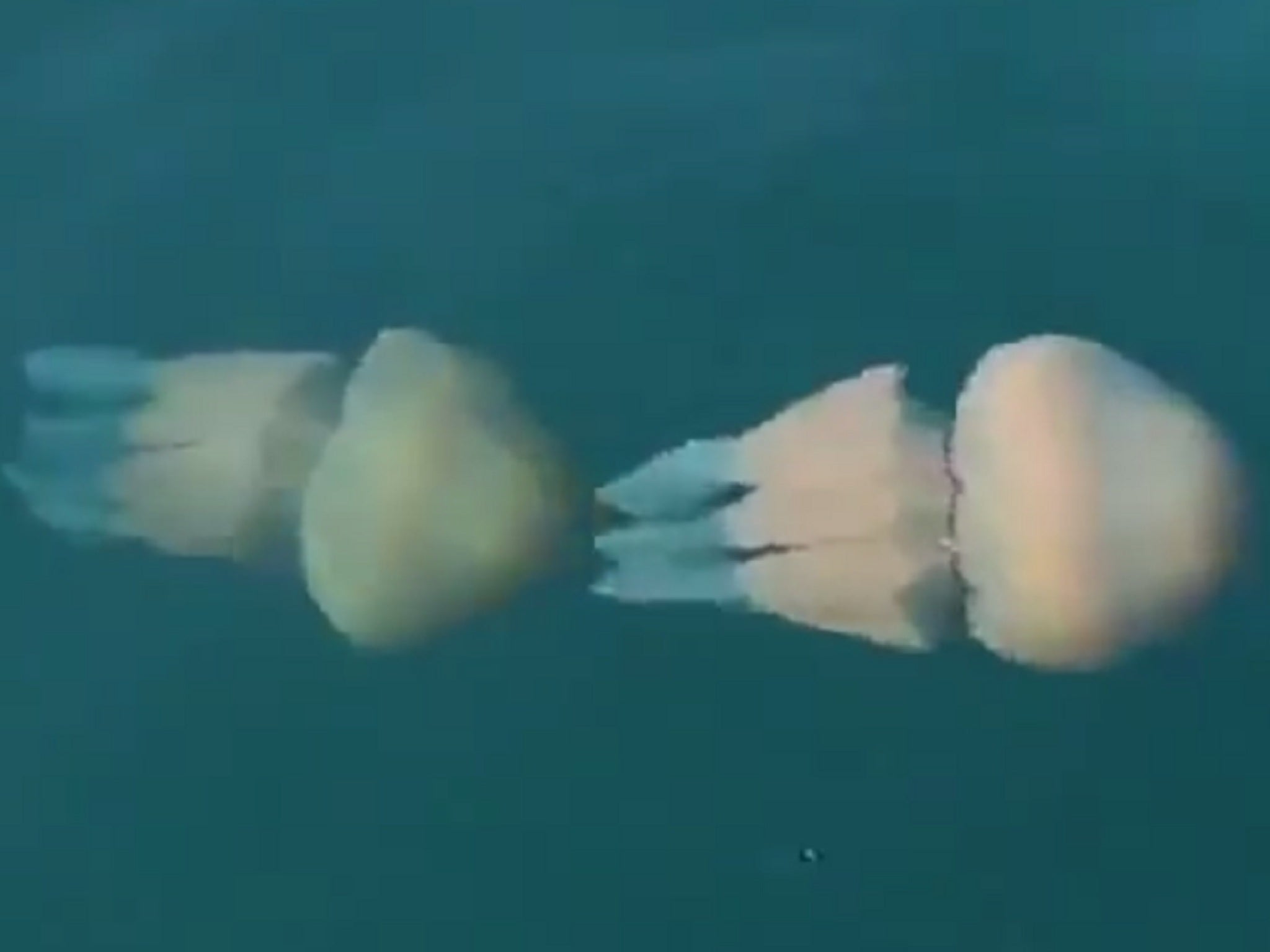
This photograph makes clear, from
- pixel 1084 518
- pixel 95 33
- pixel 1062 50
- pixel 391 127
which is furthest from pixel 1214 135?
pixel 95 33

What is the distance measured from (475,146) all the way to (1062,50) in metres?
1.27

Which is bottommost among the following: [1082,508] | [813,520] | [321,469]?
[1082,508]

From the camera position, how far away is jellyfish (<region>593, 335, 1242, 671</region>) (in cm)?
591

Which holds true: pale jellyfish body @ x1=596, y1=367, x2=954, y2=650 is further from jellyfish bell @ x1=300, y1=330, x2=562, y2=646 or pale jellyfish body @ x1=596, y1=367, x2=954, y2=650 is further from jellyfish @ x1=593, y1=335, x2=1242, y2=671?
jellyfish bell @ x1=300, y1=330, x2=562, y2=646

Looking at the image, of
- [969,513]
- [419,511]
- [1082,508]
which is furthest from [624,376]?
[1082,508]

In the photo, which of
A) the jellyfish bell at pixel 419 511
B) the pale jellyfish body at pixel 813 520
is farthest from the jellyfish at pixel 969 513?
the jellyfish bell at pixel 419 511

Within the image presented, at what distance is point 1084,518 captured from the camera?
5.89 m

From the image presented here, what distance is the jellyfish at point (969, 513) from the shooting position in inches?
233

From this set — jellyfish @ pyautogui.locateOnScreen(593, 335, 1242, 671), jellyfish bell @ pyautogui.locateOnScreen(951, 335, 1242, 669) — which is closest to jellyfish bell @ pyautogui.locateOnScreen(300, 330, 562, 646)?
jellyfish @ pyautogui.locateOnScreen(593, 335, 1242, 671)

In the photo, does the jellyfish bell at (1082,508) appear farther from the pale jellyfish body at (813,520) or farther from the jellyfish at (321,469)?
the jellyfish at (321,469)

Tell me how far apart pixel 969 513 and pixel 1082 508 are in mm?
249

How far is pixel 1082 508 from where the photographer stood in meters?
5.89

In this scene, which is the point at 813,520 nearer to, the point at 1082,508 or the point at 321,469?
the point at 1082,508

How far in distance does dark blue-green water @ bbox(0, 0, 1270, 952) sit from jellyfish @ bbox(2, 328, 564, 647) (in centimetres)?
8
